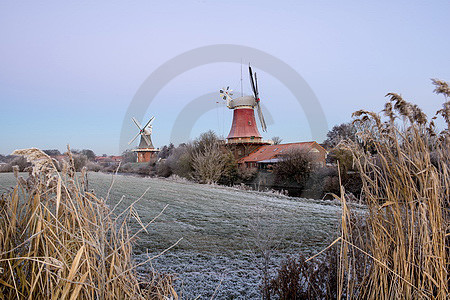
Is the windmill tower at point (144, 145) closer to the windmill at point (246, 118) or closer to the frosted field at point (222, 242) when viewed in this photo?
the windmill at point (246, 118)

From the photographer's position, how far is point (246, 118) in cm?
3119

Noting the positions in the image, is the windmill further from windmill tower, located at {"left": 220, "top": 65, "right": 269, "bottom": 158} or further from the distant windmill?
the distant windmill

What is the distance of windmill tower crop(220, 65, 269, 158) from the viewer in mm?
30016

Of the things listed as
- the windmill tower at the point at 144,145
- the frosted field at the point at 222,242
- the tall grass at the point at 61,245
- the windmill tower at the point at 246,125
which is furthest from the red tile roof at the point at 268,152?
the tall grass at the point at 61,245

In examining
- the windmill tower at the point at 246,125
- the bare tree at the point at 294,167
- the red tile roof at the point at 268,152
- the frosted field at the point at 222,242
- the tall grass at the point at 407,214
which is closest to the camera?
the tall grass at the point at 407,214

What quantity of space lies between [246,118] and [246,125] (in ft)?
2.89

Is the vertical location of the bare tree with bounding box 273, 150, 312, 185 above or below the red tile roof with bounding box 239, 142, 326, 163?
below

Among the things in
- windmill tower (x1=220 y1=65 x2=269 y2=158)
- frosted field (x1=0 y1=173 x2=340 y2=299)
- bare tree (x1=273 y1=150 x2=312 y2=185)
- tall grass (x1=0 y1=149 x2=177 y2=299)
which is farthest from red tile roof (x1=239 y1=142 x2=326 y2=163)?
tall grass (x1=0 y1=149 x2=177 y2=299)

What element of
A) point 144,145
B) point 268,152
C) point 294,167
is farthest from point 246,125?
point 144,145

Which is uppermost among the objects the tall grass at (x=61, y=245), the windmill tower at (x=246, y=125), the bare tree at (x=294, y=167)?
the windmill tower at (x=246, y=125)

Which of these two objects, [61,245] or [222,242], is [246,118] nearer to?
[222,242]

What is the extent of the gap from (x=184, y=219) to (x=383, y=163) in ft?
20.8

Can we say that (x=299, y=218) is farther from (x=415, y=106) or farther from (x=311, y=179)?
(x=311, y=179)

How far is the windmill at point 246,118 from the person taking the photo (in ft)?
99.7
